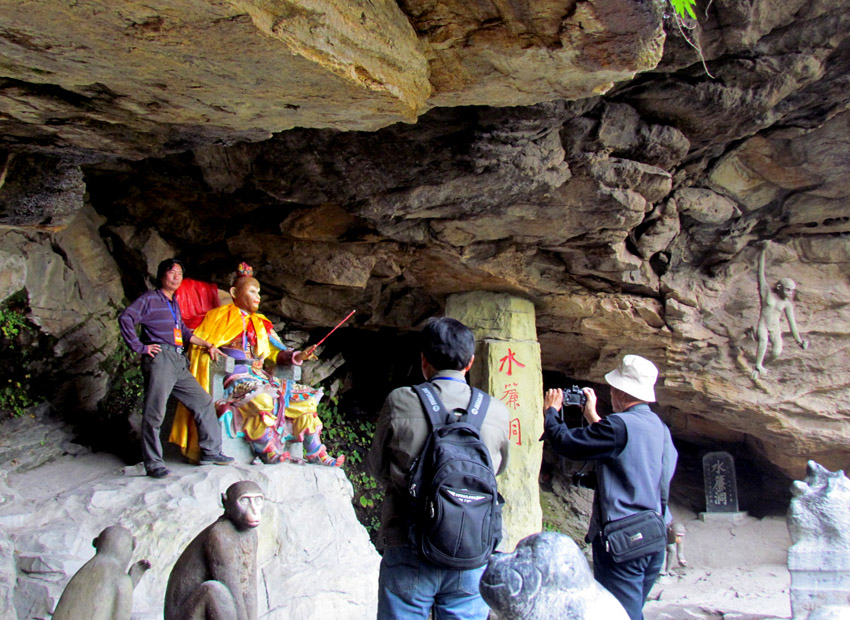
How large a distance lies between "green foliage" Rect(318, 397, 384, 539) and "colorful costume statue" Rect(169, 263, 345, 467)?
8.46 feet

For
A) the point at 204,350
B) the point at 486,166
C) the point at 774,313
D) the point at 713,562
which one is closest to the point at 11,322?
the point at 204,350

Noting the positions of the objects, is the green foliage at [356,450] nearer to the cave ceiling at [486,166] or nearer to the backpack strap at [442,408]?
the cave ceiling at [486,166]

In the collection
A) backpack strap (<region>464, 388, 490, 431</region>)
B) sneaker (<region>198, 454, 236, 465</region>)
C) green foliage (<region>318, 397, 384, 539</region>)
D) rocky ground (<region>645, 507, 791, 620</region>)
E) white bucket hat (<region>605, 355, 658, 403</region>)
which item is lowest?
rocky ground (<region>645, 507, 791, 620</region>)

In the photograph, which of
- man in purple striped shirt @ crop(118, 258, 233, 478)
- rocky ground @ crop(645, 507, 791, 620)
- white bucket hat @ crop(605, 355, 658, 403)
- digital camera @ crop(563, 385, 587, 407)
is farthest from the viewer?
rocky ground @ crop(645, 507, 791, 620)

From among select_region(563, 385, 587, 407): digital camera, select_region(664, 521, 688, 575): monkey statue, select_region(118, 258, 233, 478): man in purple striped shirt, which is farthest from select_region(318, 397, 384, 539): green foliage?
select_region(563, 385, 587, 407): digital camera

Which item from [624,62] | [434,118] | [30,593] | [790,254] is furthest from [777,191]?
[30,593]

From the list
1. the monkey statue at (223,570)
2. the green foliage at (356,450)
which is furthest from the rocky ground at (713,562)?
the green foliage at (356,450)

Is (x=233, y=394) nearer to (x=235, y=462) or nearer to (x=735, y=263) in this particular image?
(x=235, y=462)

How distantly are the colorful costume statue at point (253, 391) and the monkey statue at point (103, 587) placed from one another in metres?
2.23

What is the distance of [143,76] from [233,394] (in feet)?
9.41

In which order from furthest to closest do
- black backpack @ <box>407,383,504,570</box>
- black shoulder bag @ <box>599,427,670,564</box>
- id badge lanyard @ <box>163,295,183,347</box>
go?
id badge lanyard @ <box>163,295,183,347</box> < black shoulder bag @ <box>599,427,670,564</box> < black backpack @ <box>407,383,504,570</box>

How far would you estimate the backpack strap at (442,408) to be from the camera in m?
2.12

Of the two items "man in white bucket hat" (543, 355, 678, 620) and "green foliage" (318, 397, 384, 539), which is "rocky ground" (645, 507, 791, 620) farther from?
"green foliage" (318, 397, 384, 539)

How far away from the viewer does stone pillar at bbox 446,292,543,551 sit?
584 centimetres
